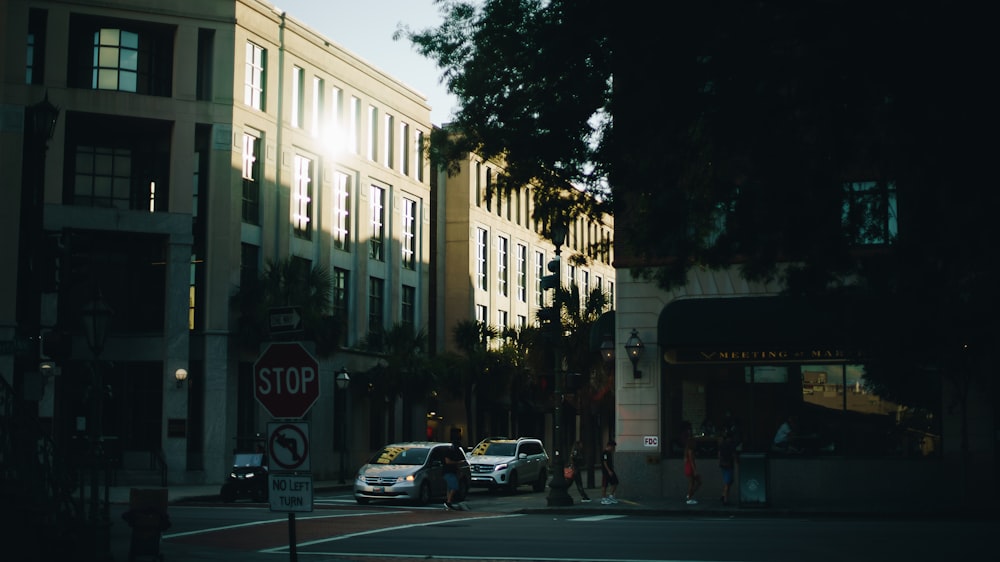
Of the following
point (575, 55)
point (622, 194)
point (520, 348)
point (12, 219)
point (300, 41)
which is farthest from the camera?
point (520, 348)

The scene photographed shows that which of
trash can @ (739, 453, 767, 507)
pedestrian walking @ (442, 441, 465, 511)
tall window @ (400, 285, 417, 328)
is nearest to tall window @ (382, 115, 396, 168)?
tall window @ (400, 285, 417, 328)

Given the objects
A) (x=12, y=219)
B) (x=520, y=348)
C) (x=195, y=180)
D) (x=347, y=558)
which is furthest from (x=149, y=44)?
(x=347, y=558)

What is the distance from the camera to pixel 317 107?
5531 cm

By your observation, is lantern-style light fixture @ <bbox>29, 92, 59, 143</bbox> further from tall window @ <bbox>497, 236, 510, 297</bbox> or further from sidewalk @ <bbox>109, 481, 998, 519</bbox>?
tall window @ <bbox>497, 236, 510, 297</bbox>

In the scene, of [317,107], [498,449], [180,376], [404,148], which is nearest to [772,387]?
[498,449]

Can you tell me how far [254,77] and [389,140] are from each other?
12.9m

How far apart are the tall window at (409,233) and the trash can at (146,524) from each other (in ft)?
160

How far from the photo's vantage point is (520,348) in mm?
63750

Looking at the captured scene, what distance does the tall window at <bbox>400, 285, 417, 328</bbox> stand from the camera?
6362 cm

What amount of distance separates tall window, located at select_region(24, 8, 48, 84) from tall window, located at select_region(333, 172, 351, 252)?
47.5 feet

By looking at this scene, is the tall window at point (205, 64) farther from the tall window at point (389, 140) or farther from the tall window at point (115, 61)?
the tall window at point (389, 140)

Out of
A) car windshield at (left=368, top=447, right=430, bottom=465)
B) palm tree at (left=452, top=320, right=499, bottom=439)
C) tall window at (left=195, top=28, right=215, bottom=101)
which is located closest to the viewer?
car windshield at (left=368, top=447, right=430, bottom=465)

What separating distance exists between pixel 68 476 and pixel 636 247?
7526 millimetres

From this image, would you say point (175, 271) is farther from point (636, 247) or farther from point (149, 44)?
point (636, 247)
